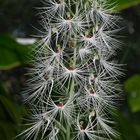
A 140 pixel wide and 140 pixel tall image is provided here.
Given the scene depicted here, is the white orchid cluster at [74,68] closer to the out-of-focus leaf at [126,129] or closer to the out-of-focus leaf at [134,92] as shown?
the out-of-focus leaf at [126,129]

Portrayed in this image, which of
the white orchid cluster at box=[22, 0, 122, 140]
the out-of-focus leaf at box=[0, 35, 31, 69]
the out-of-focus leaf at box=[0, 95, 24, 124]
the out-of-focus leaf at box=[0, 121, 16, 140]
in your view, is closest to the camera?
the white orchid cluster at box=[22, 0, 122, 140]

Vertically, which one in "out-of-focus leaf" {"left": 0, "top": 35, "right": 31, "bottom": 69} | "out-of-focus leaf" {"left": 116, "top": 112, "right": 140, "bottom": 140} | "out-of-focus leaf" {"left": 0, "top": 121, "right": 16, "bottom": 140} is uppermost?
"out-of-focus leaf" {"left": 0, "top": 35, "right": 31, "bottom": 69}

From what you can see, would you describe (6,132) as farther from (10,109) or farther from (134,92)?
(134,92)

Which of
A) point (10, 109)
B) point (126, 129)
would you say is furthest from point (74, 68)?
point (10, 109)

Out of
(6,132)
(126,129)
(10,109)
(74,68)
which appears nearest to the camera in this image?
(74,68)

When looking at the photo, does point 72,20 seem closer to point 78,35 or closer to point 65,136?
point 78,35

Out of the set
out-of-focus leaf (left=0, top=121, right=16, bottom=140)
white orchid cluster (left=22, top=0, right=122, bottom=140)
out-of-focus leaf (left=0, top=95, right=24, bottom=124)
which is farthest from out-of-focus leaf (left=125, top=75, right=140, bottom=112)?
white orchid cluster (left=22, top=0, right=122, bottom=140)

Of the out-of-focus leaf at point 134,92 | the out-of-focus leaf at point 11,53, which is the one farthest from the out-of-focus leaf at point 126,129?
the out-of-focus leaf at point 11,53

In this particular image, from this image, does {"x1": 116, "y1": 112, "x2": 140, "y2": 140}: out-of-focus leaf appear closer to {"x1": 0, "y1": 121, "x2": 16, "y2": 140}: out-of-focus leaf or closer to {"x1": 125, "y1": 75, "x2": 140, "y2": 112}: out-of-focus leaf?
{"x1": 125, "y1": 75, "x2": 140, "y2": 112}: out-of-focus leaf
